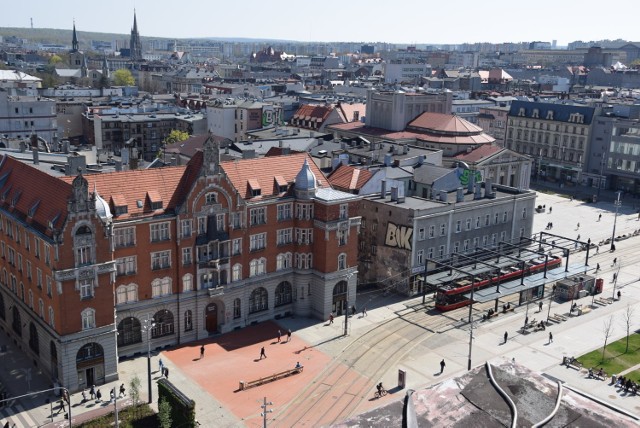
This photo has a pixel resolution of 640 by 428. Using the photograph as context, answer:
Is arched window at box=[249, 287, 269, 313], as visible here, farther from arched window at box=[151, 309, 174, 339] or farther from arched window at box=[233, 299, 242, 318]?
arched window at box=[151, 309, 174, 339]

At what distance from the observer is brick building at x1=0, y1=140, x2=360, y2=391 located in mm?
67375

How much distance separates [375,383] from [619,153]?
123371mm

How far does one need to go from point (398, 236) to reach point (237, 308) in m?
26.2

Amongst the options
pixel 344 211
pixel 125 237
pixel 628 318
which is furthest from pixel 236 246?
pixel 628 318

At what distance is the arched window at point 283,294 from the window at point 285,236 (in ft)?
18.2

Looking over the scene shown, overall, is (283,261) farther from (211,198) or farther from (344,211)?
(211,198)

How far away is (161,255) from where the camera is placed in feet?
249

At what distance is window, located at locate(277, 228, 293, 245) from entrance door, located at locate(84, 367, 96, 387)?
27.6m

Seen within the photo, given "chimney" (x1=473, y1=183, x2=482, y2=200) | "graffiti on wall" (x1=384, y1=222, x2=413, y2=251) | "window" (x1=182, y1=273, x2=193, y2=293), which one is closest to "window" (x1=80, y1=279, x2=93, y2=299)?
"window" (x1=182, y1=273, x2=193, y2=293)

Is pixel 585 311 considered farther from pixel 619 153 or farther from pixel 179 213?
pixel 619 153

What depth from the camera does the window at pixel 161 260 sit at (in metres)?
75.3

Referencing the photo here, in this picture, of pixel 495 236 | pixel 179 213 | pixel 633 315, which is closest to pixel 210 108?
pixel 495 236

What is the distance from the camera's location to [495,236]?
107938 millimetres

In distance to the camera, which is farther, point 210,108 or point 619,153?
point 210,108
